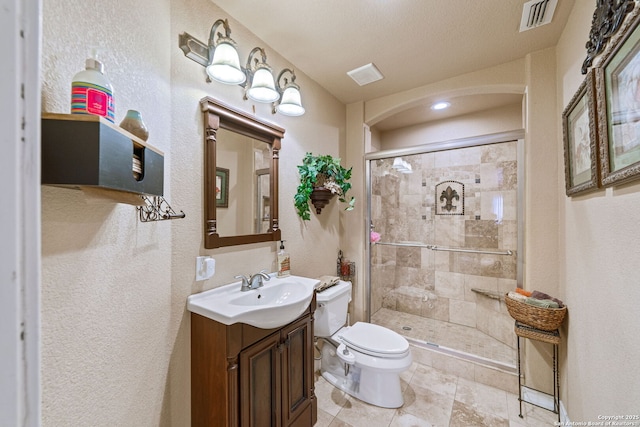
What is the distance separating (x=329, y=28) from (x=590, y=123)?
151cm

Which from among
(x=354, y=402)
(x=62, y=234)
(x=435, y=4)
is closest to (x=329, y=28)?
(x=435, y=4)

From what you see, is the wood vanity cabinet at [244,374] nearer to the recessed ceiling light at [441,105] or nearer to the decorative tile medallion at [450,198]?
the decorative tile medallion at [450,198]

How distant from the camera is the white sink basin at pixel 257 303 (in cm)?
116

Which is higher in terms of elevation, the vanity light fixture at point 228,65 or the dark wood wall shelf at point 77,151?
the vanity light fixture at point 228,65

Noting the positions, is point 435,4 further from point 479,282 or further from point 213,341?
point 479,282

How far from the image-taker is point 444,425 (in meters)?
1.64

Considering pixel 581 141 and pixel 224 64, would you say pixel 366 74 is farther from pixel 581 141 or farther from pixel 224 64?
pixel 581 141

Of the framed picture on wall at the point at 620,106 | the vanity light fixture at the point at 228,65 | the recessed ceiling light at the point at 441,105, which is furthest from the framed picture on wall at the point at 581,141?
the vanity light fixture at the point at 228,65

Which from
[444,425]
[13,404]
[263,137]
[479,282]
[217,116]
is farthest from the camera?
[479,282]

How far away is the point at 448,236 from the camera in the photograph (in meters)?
2.99

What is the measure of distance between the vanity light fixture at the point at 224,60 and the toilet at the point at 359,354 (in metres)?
1.53

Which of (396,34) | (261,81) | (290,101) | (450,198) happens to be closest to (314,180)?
(290,101)

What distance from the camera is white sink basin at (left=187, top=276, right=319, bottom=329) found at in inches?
45.7

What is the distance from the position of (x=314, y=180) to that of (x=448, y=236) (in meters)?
1.89
